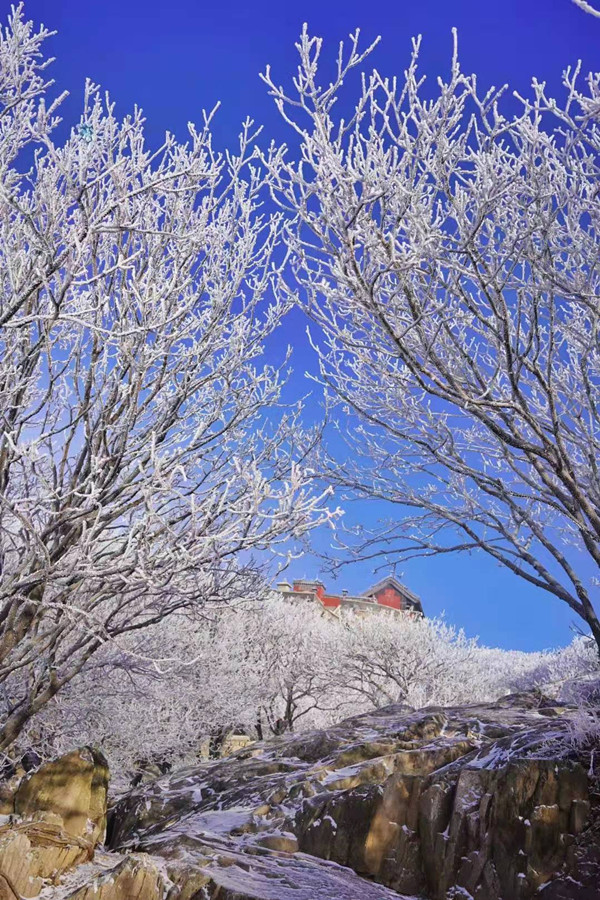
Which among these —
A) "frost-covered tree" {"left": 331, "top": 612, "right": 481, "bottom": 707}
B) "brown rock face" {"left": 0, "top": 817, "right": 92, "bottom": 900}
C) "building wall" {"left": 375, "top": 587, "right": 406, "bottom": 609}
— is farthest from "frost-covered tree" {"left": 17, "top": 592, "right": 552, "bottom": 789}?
"building wall" {"left": 375, "top": 587, "right": 406, "bottom": 609}

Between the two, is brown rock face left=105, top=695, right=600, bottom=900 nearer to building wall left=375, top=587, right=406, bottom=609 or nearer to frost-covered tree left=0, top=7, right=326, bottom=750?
frost-covered tree left=0, top=7, right=326, bottom=750

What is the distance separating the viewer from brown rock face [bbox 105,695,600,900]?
19.9ft

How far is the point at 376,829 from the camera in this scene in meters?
7.08

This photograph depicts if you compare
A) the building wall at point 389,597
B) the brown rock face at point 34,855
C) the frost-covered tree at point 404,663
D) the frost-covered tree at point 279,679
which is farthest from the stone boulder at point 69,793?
the building wall at point 389,597

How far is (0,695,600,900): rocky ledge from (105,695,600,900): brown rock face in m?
0.01

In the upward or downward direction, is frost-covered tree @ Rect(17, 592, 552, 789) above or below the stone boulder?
above

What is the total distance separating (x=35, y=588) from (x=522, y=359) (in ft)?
14.1

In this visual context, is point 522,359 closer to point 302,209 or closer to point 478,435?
point 302,209

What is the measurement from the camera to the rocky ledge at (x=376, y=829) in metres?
5.66

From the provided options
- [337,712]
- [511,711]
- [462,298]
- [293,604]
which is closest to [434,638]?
[337,712]

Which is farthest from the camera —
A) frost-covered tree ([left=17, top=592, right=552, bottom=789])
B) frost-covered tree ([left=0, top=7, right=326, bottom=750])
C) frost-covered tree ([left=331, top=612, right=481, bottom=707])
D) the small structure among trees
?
the small structure among trees

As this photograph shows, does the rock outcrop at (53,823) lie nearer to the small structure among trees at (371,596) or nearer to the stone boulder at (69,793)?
the stone boulder at (69,793)

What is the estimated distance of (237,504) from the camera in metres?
4.68

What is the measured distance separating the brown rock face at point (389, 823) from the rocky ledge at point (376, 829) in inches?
0.5
